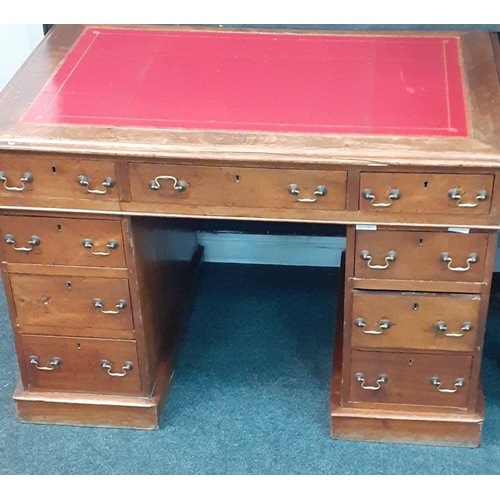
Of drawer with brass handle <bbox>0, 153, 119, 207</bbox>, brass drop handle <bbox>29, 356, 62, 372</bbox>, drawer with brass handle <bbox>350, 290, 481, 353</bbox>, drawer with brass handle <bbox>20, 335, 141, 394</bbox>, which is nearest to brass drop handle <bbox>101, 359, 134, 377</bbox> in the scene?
drawer with brass handle <bbox>20, 335, 141, 394</bbox>

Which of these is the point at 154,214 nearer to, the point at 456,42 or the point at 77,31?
the point at 77,31

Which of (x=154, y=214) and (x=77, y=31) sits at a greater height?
(x=77, y=31)

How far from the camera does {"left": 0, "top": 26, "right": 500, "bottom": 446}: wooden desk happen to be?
1.84m

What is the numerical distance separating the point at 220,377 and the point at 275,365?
0.16m

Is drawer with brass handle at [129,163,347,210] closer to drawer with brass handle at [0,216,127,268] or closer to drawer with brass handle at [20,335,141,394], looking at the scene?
drawer with brass handle at [0,216,127,268]

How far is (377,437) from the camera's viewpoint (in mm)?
2229

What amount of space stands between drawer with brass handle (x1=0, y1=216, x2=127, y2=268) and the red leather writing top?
24 cm

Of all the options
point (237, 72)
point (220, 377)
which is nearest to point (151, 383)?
point (220, 377)

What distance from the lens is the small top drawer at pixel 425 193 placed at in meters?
1.81

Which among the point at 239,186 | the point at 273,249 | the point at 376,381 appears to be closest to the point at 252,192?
the point at 239,186

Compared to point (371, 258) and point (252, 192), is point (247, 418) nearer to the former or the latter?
point (371, 258)

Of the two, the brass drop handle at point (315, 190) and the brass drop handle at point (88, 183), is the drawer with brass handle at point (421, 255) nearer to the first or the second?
the brass drop handle at point (315, 190)

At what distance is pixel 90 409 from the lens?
7.45 feet

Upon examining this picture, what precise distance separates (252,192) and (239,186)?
0.10 feet
